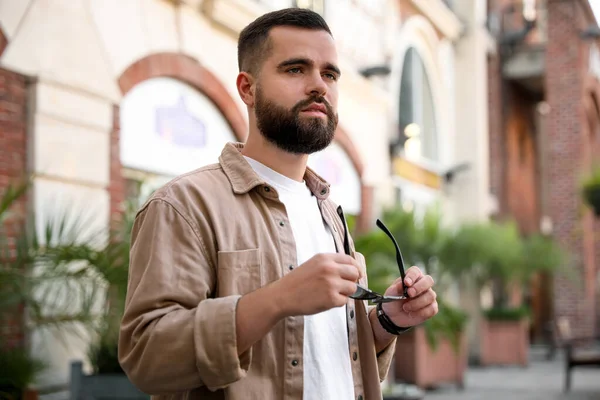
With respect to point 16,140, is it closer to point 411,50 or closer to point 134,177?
point 134,177

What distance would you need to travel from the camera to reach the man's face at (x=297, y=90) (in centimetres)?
171

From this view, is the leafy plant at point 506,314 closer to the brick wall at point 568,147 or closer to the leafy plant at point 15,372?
the brick wall at point 568,147

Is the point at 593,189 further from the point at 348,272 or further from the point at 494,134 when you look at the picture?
the point at 348,272

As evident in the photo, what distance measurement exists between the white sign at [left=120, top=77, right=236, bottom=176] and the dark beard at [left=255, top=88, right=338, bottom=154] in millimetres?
4822

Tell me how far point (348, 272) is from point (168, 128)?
19.0 feet

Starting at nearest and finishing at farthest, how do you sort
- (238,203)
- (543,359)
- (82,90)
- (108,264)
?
(238,203), (108,264), (82,90), (543,359)

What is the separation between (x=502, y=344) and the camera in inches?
551

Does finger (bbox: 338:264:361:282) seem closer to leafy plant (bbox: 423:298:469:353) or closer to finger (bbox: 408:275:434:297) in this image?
finger (bbox: 408:275:434:297)

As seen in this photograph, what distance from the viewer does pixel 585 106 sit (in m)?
17.8

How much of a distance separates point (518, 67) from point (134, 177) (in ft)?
44.5

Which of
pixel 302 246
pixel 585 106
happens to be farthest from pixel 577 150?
pixel 302 246

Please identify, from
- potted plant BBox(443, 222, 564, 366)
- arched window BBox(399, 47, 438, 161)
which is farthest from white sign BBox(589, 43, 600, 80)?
potted plant BBox(443, 222, 564, 366)

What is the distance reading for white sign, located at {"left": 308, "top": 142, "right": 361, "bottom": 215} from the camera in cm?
996

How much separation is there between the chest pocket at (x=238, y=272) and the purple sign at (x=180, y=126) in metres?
5.37
